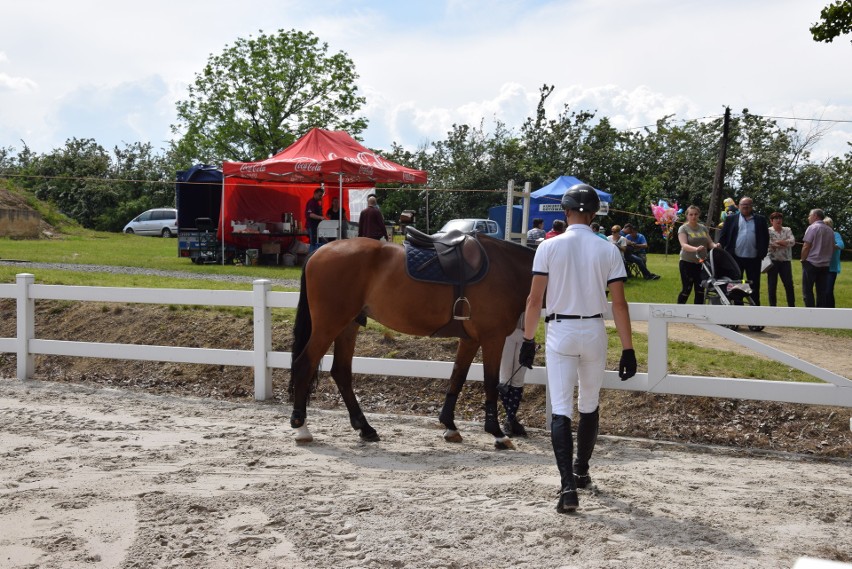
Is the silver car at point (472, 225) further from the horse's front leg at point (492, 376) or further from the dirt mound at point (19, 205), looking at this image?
the horse's front leg at point (492, 376)

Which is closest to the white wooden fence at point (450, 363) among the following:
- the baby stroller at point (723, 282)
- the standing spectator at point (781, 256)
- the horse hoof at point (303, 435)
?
the horse hoof at point (303, 435)

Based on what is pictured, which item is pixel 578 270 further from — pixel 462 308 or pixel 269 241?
pixel 269 241

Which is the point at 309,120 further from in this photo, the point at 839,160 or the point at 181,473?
the point at 181,473

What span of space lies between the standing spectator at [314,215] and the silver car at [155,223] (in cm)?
2231

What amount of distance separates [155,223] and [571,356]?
3748cm

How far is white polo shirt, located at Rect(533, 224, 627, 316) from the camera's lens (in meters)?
5.12

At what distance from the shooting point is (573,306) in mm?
5125

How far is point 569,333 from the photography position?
5.12 m

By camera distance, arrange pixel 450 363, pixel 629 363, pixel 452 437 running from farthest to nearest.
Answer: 1. pixel 450 363
2. pixel 452 437
3. pixel 629 363

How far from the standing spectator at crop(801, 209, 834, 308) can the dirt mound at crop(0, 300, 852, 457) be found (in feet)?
17.6

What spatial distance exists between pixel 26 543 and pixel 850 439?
6266 millimetres

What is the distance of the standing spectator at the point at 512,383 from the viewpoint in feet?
24.4

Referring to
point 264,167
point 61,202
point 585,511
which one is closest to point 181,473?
point 585,511

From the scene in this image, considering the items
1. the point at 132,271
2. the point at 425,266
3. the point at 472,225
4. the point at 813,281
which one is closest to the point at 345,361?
the point at 425,266
